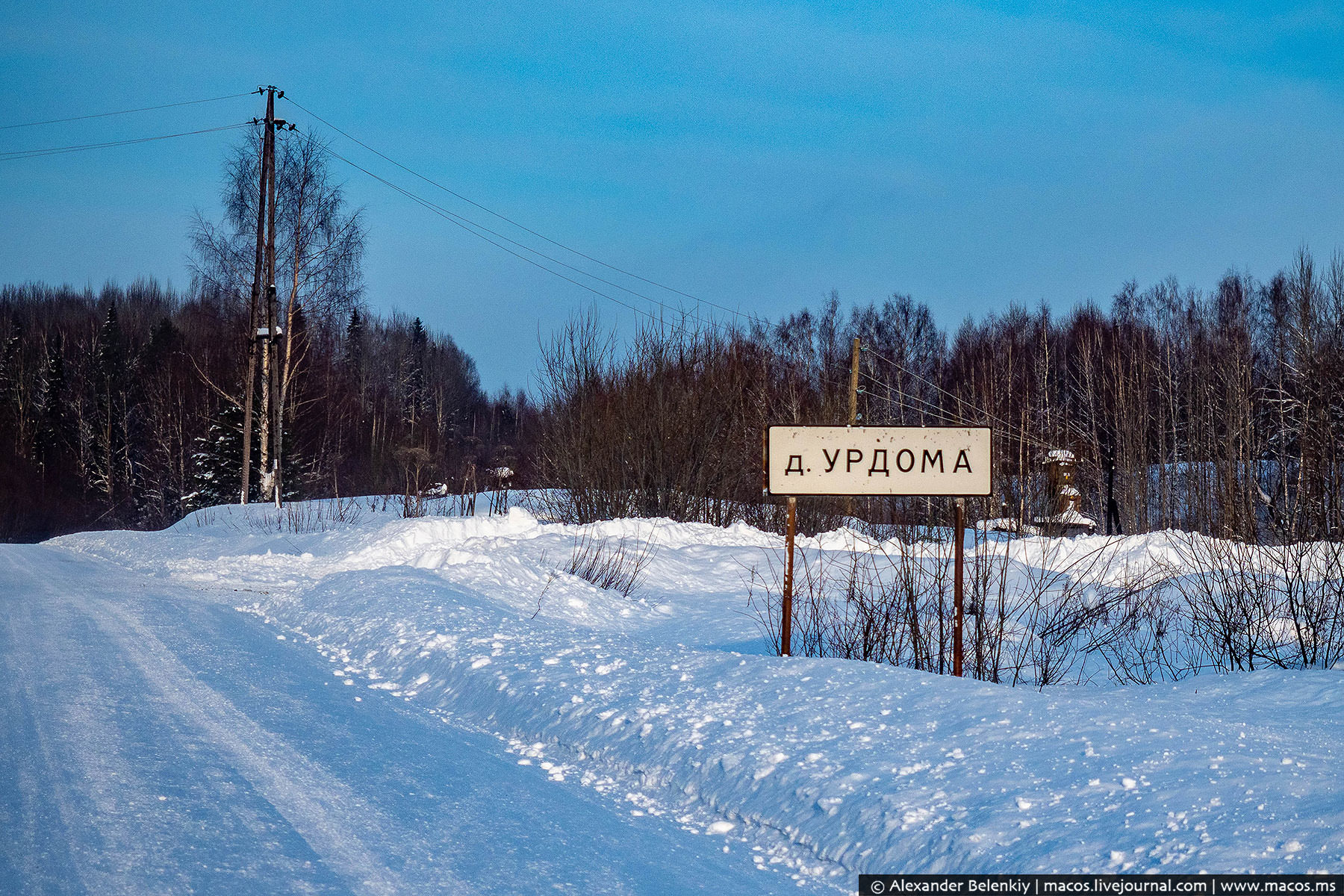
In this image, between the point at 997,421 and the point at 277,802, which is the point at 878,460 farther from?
the point at 997,421

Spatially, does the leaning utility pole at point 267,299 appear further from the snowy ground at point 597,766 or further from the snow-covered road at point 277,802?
the snow-covered road at point 277,802

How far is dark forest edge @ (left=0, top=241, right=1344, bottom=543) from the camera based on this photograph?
58.1ft

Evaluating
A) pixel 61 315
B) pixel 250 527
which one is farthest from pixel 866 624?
pixel 61 315

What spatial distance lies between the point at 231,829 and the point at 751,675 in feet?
10.5

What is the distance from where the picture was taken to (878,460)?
6.93m

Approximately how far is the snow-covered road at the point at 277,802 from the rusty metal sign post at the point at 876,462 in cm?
309

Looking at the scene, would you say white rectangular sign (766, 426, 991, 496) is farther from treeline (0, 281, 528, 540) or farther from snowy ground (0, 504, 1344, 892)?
treeline (0, 281, 528, 540)

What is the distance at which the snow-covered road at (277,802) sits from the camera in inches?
125

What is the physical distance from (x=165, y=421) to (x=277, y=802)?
148 feet

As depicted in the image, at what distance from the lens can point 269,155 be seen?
24375 mm

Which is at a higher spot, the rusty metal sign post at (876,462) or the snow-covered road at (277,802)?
the rusty metal sign post at (876,462)

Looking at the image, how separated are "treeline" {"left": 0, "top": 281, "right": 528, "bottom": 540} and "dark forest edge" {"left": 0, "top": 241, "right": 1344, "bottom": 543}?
196 millimetres

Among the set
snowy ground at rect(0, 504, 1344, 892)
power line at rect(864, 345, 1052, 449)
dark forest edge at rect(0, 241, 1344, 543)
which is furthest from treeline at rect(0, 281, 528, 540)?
snowy ground at rect(0, 504, 1344, 892)

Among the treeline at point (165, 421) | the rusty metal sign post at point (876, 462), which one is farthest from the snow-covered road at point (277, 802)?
the treeline at point (165, 421)
